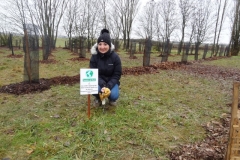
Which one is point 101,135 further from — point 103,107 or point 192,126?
point 192,126

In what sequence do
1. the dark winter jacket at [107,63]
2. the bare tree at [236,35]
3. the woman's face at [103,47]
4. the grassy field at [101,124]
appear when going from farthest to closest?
the bare tree at [236,35] → the dark winter jacket at [107,63] → the woman's face at [103,47] → the grassy field at [101,124]

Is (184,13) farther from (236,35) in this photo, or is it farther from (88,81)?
(88,81)

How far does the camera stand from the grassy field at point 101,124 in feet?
8.05

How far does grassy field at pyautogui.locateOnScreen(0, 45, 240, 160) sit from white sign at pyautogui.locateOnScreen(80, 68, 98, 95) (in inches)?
21.8

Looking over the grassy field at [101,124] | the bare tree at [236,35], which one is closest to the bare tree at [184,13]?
the bare tree at [236,35]

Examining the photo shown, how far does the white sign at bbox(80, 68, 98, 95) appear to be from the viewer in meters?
2.89

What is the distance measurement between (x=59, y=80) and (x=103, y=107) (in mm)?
2953

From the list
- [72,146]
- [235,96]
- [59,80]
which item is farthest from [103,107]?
[59,80]

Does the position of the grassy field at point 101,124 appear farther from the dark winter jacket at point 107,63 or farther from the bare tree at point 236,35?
the bare tree at point 236,35

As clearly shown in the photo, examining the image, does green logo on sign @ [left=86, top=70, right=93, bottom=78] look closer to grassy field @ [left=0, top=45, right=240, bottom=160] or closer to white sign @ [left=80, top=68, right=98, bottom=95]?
white sign @ [left=80, top=68, right=98, bottom=95]

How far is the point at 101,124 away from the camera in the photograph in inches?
120

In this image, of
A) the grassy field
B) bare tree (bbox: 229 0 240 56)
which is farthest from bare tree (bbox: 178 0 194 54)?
the grassy field

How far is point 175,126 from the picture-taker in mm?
3242

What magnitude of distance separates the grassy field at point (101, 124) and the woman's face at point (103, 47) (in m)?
1.17
